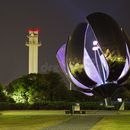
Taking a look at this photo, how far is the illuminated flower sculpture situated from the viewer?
116 ft

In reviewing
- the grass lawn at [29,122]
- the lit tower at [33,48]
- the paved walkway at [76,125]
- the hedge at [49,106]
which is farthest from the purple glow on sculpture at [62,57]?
the lit tower at [33,48]

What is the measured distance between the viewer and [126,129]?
73.1 ft

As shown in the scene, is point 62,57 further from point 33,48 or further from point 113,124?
point 33,48

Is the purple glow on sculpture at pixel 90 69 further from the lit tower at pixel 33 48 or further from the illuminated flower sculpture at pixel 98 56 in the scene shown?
the lit tower at pixel 33 48

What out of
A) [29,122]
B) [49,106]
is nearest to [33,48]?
[49,106]

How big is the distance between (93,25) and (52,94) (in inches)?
1593

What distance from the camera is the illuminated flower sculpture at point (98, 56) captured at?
116 ft

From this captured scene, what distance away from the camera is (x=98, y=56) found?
3750cm

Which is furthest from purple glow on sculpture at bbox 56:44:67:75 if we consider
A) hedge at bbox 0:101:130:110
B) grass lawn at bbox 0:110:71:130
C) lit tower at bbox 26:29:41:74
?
lit tower at bbox 26:29:41:74

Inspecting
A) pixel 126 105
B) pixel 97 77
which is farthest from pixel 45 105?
pixel 97 77

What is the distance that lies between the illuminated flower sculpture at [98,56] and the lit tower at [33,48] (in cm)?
8841

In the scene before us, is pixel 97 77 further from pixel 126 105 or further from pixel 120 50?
pixel 126 105

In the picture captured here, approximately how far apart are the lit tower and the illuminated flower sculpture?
88414mm

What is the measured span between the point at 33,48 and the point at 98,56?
98933 millimetres
